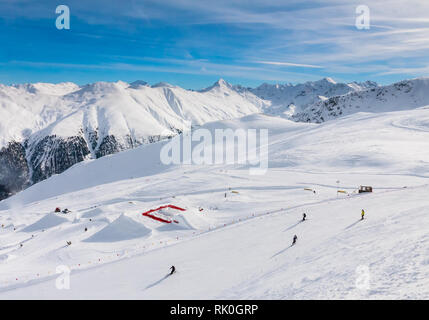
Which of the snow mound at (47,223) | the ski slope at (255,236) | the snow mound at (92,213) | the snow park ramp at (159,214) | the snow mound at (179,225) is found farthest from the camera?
the snow mound at (92,213)

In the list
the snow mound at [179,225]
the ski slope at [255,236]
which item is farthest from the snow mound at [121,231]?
the snow mound at [179,225]

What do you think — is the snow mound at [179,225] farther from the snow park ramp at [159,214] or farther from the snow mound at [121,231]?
the snow mound at [121,231]

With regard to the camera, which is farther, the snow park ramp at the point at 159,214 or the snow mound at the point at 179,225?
the snow park ramp at the point at 159,214

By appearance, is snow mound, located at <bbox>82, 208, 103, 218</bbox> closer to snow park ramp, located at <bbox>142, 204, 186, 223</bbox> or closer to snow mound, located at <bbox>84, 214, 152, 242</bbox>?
snow mound, located at <bbox>84, 214, 152, 242</bbox>

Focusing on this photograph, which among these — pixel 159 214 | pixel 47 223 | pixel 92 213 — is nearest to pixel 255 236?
pixel 159 214

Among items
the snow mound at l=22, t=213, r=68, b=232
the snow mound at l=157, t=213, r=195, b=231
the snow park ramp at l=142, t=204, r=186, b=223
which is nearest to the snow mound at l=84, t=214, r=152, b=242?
the snow mound at l=157, t=213, r=195, b=231

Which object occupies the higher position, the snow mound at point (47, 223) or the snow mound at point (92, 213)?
the snow mound at point (92, 213)
